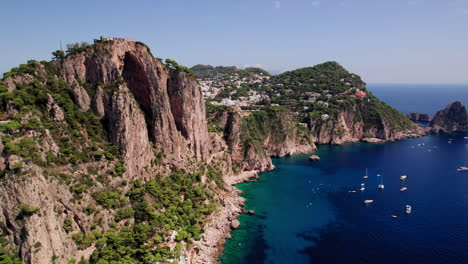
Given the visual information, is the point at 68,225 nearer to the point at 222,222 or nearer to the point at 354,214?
the point at 222,222

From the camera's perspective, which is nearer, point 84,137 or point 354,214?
point 84,137

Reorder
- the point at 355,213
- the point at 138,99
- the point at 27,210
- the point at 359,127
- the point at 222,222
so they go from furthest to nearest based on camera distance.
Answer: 1. the point at 359,127
2. the point at 355,213
3. the point at 138,99
4. the point at 222,222
5. the point at 27,210

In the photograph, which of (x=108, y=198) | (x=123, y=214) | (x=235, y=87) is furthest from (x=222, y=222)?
(x=235, y=87)

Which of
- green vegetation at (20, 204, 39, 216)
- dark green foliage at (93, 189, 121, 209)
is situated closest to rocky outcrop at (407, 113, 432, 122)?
dark green foliage at (93, 189, 121, 209)

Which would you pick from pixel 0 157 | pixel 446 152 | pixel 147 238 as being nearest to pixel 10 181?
pixel 0 157

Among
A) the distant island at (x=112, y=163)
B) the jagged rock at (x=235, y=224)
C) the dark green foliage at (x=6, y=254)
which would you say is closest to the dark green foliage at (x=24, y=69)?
the distant island at (x=112, y=163)

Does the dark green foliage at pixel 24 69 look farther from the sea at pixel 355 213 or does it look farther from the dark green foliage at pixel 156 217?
the sea at pixel 355 213

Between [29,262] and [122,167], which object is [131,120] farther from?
[29,262]
